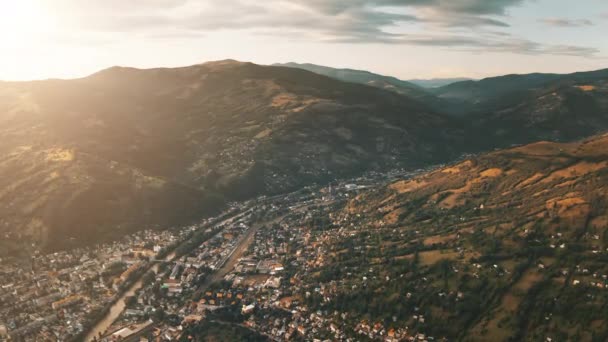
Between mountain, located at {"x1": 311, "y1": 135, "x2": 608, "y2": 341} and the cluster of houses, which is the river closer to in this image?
the cluster of houses

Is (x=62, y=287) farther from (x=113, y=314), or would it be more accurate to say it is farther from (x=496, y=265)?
(x=496, y=265)

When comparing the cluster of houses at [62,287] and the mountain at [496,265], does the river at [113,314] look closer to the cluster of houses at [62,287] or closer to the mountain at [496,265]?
the cluster of houses at [62,287]

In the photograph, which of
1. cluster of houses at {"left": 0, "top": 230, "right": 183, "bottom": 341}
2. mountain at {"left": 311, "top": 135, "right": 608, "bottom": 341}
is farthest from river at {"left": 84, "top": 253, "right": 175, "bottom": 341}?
mountain at {"left": 311, "top": 135, "right": 608, "bottom": 341}

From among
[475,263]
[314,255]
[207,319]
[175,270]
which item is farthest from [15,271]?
[475,263]

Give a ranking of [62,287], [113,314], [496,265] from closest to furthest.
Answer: [496,265] < [113,314] < [62,287]

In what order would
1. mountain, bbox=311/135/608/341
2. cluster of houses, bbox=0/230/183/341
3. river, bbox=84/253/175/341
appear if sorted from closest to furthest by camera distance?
mountain, bbox=311/135/608/341 < river, bbox=84/253/175/341 < cluster of houses, bbox=0/230/183/341

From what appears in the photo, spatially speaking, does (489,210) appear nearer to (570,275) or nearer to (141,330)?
(570,275)

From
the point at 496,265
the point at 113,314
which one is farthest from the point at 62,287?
the point at 496,265

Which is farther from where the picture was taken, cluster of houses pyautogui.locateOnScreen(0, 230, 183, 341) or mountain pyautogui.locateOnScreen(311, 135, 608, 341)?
cluster of houses pyautogui.locateOnScreen(0, 230, 183, 341)
